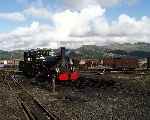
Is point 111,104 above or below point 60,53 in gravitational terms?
below

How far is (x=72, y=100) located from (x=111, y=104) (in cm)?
307

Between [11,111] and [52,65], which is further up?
[52,65]

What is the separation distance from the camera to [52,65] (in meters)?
31.3

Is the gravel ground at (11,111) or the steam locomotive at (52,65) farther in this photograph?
the steam locomotive at (52,65)

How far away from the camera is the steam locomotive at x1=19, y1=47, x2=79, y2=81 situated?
30.3 meters

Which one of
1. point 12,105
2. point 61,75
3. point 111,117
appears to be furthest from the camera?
point 61,75

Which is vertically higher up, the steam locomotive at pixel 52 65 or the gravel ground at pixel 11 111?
the steam locomotive at pixel 52 65

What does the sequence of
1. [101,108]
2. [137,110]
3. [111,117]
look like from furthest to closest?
1. [101,108]
2. [137,110]
3. [111,117]

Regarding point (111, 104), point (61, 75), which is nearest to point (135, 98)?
point (111, 104)

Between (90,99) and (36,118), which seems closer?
(36,118)

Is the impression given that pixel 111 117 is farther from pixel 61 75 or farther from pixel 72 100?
pixel 61 75

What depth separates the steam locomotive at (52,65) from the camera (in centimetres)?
3033

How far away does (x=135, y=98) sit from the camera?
19.1 m

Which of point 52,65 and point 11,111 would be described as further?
point 52,65
